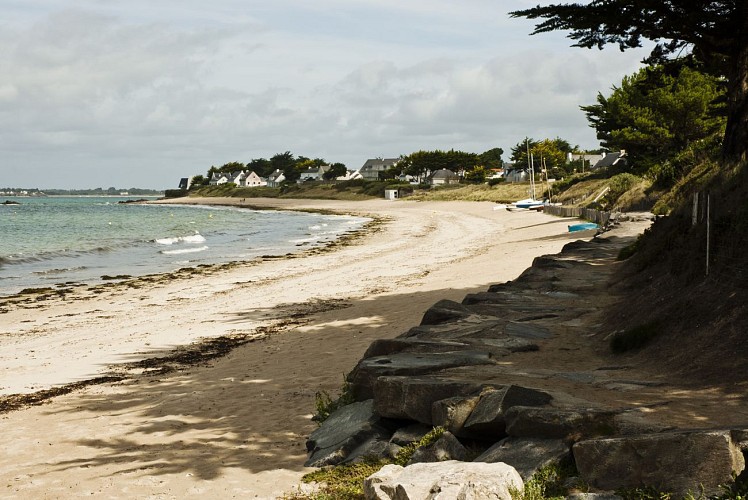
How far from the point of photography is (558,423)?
6.40m

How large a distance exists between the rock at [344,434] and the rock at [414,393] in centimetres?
21

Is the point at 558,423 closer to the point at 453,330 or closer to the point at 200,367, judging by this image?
→ the point at 453,330

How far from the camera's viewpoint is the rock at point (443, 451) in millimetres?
7008

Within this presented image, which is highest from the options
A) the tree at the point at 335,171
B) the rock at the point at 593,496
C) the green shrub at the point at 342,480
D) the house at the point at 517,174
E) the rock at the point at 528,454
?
the tree at the point at 335,171

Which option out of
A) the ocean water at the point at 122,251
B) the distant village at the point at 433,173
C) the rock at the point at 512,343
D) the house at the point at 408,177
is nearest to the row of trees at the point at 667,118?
the ocean water at the point at 122,251

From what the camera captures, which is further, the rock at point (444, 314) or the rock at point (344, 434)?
the rock at point (444, 314)

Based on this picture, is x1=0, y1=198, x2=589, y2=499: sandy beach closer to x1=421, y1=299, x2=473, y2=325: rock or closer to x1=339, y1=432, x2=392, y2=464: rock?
x1=339, y1=432, x2=392, y2=464: rock

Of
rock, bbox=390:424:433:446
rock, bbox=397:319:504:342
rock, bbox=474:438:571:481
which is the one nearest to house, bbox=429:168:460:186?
rock, bbox=397:319:504:342

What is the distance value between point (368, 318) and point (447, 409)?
10698mm

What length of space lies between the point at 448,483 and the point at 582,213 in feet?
160

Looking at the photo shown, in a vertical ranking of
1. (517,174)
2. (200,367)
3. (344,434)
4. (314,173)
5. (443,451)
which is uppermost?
(314,173)

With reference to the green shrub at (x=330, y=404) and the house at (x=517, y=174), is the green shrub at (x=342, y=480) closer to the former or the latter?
the green shrub at (x=330, y=404)

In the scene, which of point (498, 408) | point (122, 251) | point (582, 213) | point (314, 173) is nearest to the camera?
point (498, 408)

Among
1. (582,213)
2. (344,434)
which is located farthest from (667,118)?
(344,434)
